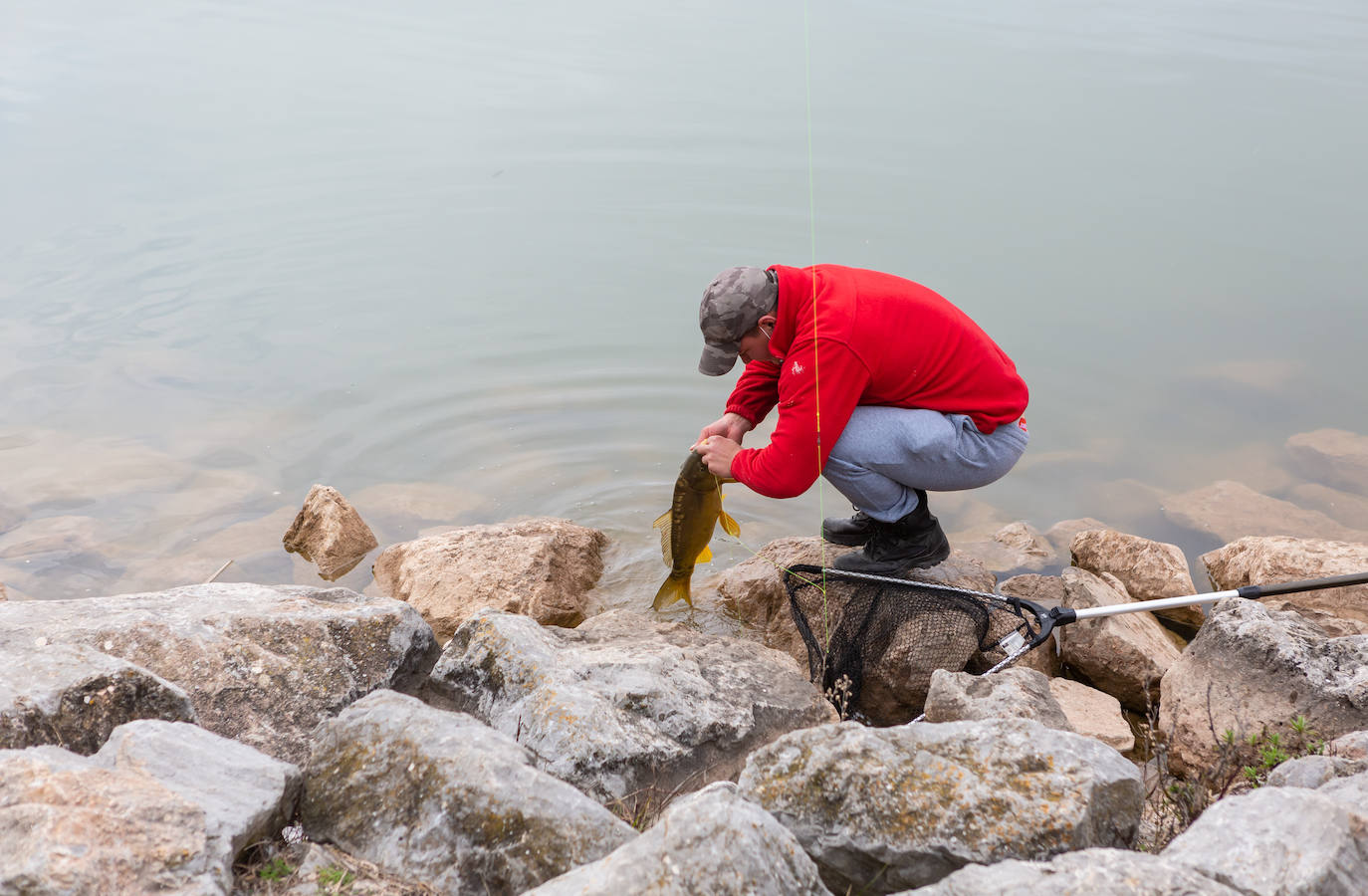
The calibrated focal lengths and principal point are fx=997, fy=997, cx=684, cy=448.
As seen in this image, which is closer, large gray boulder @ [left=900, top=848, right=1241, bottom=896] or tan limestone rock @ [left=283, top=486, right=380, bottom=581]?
large gray boulder @ [left=900, top=848, right=1241, bottom=896]

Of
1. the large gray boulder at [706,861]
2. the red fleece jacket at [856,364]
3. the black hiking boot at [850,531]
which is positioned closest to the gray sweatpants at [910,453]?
the red fleece jacket at [856,364]

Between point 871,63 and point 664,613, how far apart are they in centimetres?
1312

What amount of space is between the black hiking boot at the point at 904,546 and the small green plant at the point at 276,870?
294 cm

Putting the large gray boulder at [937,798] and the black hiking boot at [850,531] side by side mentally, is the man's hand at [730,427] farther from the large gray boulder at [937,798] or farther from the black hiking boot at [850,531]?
the large gray boulder at [937,798]

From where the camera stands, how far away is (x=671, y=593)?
5352mm

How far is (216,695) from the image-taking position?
334cm

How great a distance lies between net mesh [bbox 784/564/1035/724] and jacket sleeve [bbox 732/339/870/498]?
706 mm

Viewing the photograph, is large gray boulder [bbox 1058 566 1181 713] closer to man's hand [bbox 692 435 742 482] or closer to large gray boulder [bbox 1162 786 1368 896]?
man's hand [bbox 692 435 742 482]

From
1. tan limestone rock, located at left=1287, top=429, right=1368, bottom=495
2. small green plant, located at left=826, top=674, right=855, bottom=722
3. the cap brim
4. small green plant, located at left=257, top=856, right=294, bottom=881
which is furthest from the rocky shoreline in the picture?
tan limestone rock, located at left=1287, top=429, right=1368, bottom=495

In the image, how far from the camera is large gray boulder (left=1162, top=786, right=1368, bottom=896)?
207 centimetres

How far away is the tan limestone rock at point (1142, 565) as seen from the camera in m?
5.42

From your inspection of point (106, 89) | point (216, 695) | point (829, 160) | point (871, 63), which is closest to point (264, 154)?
point (106, 89)

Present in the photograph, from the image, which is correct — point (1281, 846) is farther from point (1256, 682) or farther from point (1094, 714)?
point (1094, 714)

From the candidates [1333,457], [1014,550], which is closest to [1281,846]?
[1014,550]
